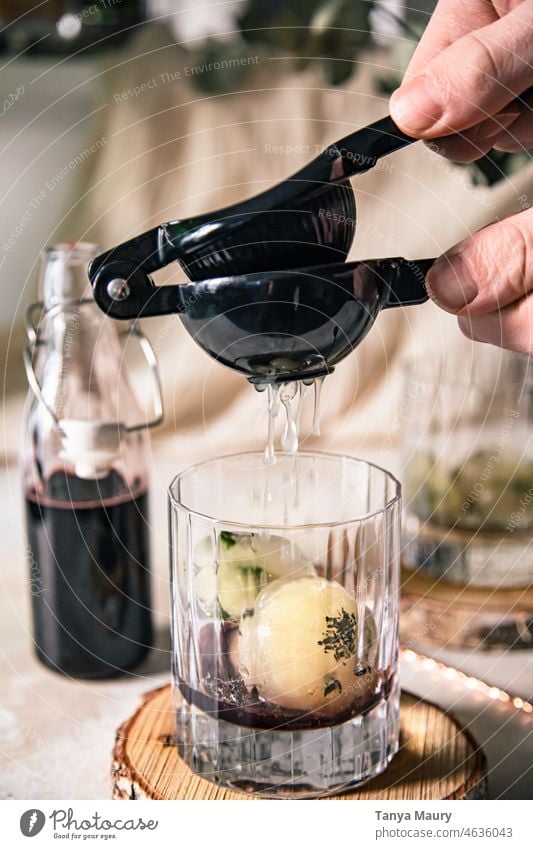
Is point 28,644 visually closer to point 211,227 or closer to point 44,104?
point 211,227

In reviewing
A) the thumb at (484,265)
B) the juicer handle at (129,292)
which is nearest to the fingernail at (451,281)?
the thumb at (484,265)

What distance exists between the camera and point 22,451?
0.52 metres

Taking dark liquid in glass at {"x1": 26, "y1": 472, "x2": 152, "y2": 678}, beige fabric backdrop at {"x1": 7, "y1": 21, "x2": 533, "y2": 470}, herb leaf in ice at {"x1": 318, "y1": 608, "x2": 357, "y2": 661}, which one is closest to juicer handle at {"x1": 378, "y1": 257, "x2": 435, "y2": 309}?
herb leaf in ice at {"x1": 318, "y1": 608, "x2": 357, "y2": 661}

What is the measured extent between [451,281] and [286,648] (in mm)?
155

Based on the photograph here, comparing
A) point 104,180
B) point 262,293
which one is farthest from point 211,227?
point 104,180

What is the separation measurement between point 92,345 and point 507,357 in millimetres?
266

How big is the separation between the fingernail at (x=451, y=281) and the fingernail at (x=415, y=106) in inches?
2.1

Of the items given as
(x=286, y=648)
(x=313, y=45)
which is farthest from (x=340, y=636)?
(x=313, y=45)

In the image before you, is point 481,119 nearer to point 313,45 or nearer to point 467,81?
point 467,81

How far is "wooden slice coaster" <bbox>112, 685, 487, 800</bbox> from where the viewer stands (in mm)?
357

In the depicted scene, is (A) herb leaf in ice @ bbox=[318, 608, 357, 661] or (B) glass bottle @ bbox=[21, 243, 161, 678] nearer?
(A) herb leaf in ice @ bbox=[318, 608, 357, 661]

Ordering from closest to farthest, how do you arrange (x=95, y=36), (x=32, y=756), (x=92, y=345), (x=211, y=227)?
(x=211, y=227) < (x=32, y=756) < (x=92, y=345) < (x=95, y=36)

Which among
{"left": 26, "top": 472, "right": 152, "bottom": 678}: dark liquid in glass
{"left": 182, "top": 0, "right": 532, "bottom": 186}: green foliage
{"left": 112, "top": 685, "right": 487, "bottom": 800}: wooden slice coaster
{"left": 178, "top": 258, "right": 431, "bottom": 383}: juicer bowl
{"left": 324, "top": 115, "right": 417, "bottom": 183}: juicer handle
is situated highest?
{"left": 182, "top": 0, "right": 532, "bottom": 186}: green foliage

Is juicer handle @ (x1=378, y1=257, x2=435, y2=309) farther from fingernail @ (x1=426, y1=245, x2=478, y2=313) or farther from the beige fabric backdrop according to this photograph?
A: the beige fabric backdrop
